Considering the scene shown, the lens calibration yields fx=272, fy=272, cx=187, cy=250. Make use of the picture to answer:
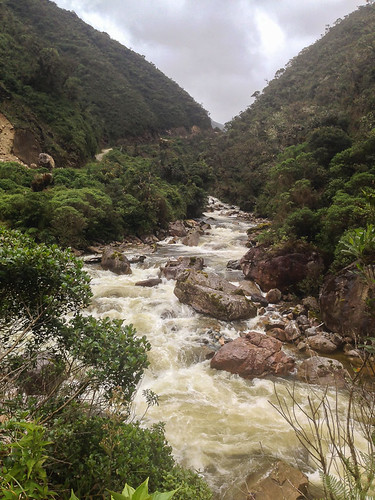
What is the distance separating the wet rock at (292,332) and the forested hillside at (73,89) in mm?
25204

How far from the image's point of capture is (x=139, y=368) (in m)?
4.14

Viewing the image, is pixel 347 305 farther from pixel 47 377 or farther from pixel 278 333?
pixel 47 377

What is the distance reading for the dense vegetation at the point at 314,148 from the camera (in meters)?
12.5

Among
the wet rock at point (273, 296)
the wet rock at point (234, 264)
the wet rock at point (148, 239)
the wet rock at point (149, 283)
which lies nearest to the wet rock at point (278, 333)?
the wet rock at point (273, 296)

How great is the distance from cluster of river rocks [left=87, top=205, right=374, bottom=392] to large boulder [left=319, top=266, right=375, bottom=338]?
2cm

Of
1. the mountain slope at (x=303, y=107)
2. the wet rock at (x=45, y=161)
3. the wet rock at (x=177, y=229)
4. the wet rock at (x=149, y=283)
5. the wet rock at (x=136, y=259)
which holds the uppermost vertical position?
the mountain slope at (x=303, y=107)

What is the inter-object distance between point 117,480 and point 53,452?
0.77 m

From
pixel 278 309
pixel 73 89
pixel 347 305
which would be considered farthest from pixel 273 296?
pixel 73 89

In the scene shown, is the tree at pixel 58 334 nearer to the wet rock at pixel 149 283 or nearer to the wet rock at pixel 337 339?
the wet rock at pixel 337 339

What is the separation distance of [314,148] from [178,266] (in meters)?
12.1

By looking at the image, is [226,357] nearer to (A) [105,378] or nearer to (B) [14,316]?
(A) [105,378]

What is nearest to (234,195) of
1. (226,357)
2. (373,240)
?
(226,357)

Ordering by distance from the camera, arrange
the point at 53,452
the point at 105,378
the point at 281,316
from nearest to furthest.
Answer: the point at 53,452
the point at 105,378
the point at 281,316

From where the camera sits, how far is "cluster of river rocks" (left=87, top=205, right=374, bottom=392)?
7.57m
